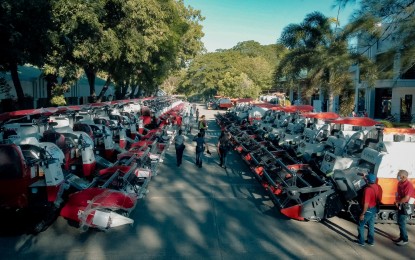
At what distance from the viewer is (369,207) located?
287 inches

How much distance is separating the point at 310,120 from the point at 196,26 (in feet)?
110

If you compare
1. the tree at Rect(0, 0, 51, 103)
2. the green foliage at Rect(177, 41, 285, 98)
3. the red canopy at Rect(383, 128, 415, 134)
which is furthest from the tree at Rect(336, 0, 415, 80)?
the green foliage at Rect(177, 41, 285, 98)

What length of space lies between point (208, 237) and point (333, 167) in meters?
4.18

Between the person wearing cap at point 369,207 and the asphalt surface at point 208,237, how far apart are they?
19 centimetres

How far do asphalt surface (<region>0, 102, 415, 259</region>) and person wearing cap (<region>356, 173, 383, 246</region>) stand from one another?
0.19m

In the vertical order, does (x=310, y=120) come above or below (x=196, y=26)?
below

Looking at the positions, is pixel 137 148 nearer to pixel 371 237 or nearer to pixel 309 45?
pixel 371 237

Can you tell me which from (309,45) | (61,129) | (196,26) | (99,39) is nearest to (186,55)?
(196,26)

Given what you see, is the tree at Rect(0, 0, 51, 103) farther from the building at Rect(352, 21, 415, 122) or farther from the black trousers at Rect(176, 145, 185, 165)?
the building at Rect(352, 21, 415, 122)

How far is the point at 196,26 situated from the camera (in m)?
48.2

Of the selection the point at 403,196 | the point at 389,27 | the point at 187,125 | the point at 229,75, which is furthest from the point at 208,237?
the point at 229,75

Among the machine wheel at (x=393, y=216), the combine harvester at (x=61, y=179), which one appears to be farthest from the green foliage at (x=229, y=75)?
the machine wheel at (x=393, y=216)

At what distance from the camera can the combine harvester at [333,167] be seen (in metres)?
8.34

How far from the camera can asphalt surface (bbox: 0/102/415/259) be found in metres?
6.90
